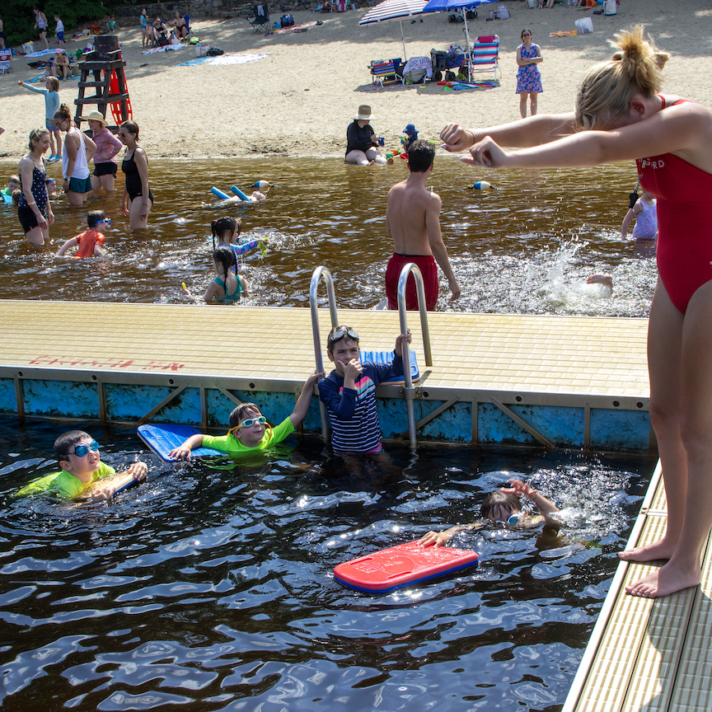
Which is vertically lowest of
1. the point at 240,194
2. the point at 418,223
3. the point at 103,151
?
the point at 418,223

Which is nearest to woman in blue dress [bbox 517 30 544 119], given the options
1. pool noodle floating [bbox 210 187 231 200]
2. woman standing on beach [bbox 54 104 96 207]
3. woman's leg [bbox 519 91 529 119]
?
woman's leg [bbox 519 91 529 119]

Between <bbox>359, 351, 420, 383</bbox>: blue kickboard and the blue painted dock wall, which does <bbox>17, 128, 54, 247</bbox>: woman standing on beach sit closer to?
the blue painted dock wall

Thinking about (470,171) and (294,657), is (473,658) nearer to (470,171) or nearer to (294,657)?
(294,657)

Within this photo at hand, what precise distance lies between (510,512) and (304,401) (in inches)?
74.5

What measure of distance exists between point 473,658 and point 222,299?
5.92m

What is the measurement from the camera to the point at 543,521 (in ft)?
16.0

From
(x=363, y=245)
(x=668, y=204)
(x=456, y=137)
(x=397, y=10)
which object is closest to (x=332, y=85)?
(x=397, y=10)

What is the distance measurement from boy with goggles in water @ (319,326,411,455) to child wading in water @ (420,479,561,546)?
1181mm

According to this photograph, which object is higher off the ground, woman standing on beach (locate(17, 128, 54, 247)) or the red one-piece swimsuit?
woman standing on beach (locate(17, 128, 54, 247))

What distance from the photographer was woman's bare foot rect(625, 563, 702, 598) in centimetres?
340

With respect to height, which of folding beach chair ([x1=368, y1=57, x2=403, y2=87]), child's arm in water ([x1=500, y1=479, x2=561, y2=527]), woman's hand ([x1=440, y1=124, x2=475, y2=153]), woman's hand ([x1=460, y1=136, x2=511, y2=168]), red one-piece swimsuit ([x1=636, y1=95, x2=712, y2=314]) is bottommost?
child's arm in water ([x1=500, y1=479, x2=561, y2=527])

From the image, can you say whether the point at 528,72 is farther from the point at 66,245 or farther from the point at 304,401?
the point at 304,401

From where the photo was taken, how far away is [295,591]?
174 inches

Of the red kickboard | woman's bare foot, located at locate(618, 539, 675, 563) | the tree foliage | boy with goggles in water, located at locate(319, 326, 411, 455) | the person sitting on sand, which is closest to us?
woman's bare foot, located at locate(618, 539, 675, 563)
